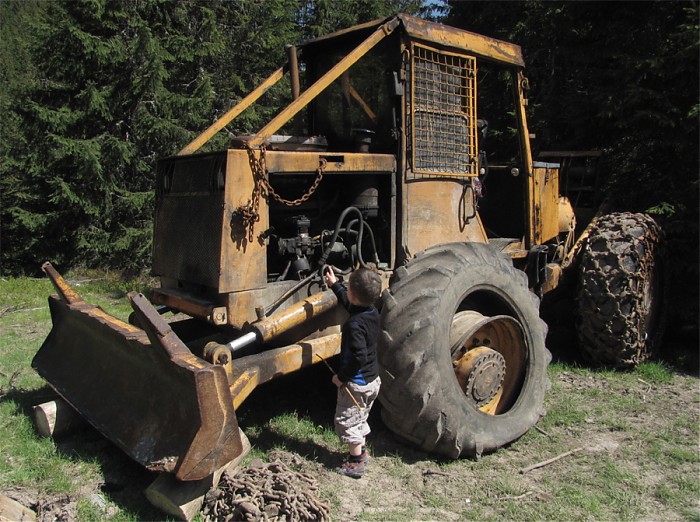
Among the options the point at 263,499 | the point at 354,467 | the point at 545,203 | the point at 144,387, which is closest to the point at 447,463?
the point at 354,467

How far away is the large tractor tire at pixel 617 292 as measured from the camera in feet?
17.4

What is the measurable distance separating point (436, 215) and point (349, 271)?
84cm

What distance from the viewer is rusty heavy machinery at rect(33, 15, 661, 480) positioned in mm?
3438

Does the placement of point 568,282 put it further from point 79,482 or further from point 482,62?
point 79,482

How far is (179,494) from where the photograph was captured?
3018mm

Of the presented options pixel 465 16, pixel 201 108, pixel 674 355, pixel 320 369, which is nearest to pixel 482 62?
pixel 320 369

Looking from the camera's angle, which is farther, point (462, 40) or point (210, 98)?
point (210, 98)

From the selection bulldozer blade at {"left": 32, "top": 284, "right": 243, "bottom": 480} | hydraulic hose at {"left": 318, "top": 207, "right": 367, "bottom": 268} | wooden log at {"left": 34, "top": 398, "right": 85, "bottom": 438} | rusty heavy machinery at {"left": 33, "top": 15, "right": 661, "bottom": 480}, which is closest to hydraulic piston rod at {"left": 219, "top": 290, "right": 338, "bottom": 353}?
rusty heavy machinery at {"left": 33, "top": 15, "right": 661, "bottom": 480}

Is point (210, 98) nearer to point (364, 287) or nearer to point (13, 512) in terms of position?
point (364, 287)

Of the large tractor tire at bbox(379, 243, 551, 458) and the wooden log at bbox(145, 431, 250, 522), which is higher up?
the large tractor tire at bbox(379, 243, 551, 458)

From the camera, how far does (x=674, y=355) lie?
600 cm

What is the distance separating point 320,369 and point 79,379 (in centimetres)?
199

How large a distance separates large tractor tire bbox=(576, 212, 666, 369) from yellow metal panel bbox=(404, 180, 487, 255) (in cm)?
143

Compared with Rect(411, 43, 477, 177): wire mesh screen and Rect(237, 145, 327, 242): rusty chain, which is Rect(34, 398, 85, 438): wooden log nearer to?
Rect(237, 145, 327, 242): rusty chain
